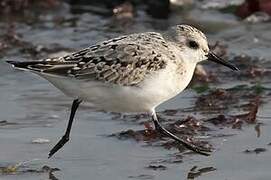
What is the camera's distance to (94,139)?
21.4 feet

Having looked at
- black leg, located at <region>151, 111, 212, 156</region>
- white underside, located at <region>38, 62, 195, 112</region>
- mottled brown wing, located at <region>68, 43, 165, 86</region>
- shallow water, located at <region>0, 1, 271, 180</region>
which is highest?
mottled brown wing, located at <region>68, 43, 165, 86</region>

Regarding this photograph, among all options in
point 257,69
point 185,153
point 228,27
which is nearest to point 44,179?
point 185,153

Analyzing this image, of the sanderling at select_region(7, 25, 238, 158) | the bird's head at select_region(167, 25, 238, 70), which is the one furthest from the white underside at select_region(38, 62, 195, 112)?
the bird's head at select_region(167, 25, 238, 70)

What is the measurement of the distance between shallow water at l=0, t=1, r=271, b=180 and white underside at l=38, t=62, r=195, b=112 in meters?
0.43

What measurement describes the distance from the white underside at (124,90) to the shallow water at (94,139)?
0.43 m

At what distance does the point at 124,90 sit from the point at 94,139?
85 centimetres

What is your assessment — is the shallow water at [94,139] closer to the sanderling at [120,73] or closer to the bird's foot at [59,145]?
the bird's foot at [59,145]

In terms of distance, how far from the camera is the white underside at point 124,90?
5.79 m

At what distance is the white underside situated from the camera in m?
5.79

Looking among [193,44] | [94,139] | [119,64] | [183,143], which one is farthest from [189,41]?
[94,139]

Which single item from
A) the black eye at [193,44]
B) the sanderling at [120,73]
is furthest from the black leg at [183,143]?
the black eye at [193,44]

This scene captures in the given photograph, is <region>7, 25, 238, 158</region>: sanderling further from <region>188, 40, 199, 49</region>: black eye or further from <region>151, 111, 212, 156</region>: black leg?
<region>151, 111, 212, 156</region>: black leg

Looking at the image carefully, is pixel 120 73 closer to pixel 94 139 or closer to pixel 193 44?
pixel 193 44

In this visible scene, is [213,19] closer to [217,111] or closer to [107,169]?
[217,111]
